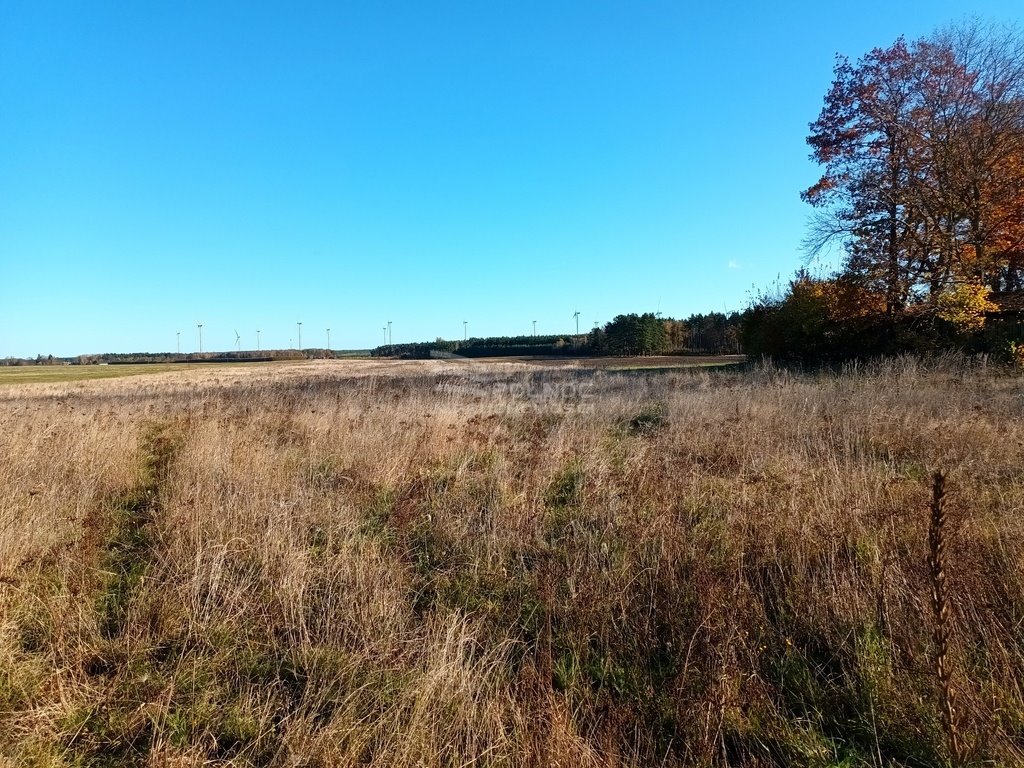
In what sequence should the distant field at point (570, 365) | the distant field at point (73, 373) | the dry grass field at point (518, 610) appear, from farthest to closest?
the distant field at point (73, 373)
the distant field at point (570, 365)
the dry grass field at point (518, 610)

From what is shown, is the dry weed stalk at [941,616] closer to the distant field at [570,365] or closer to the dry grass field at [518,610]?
the dry grass field at [518,610]

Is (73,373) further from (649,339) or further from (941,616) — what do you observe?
(941,616)

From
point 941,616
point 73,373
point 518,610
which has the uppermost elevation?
point 73,373

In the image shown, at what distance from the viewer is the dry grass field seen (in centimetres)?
238

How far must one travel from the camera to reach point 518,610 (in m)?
3.38

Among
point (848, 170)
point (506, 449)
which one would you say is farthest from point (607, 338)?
point (506, 449)

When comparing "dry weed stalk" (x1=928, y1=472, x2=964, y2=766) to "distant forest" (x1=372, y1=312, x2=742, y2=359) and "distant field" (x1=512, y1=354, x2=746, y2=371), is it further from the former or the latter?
"distant forest" (x1=372, y1=312, x2=742, y2=359)

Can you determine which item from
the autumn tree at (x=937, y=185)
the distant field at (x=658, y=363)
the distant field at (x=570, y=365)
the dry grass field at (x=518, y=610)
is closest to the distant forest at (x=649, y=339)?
the distant field at (x=570, y=365)

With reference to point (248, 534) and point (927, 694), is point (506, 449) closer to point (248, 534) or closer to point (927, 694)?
point (248, 534)

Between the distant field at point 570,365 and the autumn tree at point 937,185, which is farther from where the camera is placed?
the distant field at point 570,365

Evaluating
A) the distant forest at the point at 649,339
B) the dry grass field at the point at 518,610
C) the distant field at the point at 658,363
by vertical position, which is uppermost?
the distant forest at the point at 649,339

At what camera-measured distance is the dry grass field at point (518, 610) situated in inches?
93.8

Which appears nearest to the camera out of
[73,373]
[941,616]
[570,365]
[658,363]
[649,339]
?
[941,616]

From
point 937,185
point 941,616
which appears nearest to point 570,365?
point 937,185
